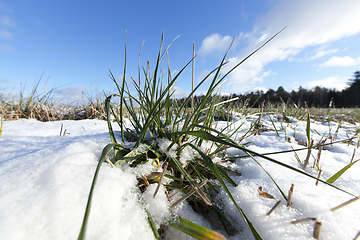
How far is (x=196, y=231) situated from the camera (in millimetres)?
470

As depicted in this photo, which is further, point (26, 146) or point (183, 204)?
point (26, 146)

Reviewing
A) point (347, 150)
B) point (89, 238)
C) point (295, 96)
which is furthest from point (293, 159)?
point (295, 96)

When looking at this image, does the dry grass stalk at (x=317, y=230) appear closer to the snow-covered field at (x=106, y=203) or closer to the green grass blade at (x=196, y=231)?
the snow-covered field at (x=106, y=203)

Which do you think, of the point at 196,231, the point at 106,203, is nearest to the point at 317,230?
the point at 196,231

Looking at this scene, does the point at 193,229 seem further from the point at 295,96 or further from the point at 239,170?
the point at 295,96

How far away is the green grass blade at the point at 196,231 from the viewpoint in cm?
42

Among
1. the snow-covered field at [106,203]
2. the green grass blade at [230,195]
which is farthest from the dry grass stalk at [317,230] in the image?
the green grass blade at [230,195]

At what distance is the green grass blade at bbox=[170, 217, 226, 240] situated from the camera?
0.42m

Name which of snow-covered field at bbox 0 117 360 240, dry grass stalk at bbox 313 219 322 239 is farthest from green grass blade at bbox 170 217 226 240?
dry grass stalk at bbox 313 219 322 239

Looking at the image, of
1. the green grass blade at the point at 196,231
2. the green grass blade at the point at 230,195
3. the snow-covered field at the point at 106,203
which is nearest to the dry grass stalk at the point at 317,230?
the snow-covered field at the point at 106,203

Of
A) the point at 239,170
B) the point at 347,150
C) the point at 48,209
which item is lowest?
the point at 347,150

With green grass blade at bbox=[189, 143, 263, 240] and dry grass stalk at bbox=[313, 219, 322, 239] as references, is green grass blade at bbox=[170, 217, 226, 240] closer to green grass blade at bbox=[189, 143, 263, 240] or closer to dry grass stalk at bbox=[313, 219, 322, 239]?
green grass blade at bbox=[189, 143, 263, 240]

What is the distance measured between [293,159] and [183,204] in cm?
88

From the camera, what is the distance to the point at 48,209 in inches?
16.1
